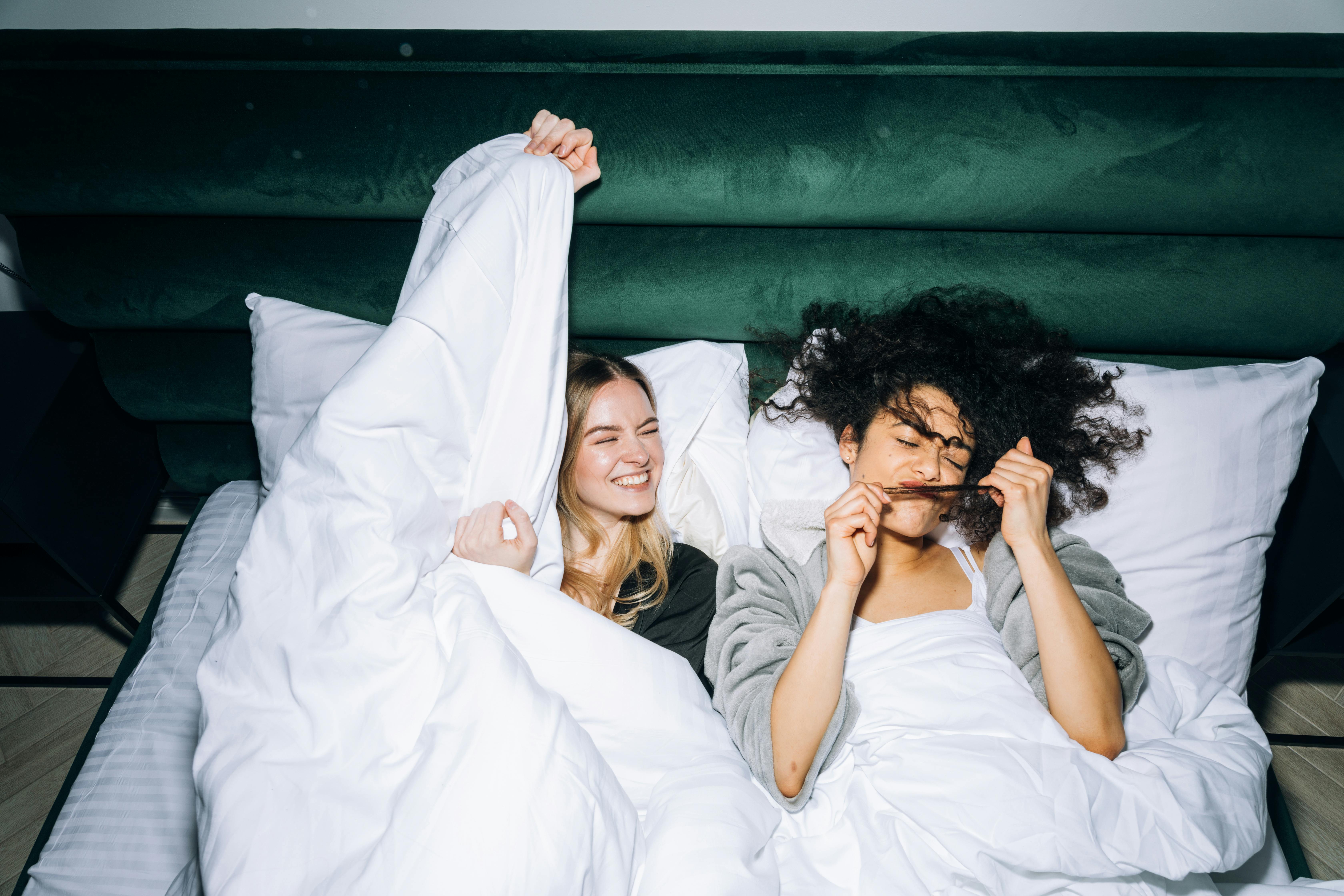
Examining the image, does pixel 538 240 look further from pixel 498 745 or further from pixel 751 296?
pixel 498 745

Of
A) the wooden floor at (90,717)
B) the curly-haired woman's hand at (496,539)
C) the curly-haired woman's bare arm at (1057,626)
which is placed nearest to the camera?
the curly-haired woman's bare arm at (1057,626)

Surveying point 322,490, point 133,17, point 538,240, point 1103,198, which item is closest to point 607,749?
point 322,490

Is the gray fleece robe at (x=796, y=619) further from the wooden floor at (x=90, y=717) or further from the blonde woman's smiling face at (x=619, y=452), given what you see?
the wooden floor at (x=90, y=717)

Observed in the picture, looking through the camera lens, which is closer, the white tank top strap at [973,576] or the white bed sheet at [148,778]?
the white bed sheet at [148,778]

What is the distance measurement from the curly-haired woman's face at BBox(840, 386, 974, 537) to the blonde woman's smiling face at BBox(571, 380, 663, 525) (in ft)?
1.36

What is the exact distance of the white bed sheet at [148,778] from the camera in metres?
1.08

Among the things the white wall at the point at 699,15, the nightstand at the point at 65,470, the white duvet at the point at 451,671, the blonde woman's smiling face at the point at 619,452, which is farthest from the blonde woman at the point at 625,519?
the nightstand at the point at 65,470

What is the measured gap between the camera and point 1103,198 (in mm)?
1246

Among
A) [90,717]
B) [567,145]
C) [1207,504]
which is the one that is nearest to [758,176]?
[567,145]

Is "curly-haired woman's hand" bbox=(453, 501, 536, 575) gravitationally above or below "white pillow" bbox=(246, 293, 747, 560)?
below

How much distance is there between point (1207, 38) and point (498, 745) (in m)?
1.70

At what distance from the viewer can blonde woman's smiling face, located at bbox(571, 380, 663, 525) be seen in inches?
52.3

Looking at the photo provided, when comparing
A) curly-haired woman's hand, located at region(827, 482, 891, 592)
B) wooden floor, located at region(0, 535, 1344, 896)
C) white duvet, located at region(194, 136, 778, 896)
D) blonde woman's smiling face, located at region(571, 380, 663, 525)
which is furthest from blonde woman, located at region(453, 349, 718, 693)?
wooden floor, located at region(0, 535, 1344, 896)

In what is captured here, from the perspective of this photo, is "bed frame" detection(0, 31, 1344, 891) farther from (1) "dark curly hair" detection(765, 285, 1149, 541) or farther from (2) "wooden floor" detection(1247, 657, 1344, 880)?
(2) "wooden floor" detection(1247, 657, 1344, 880)
